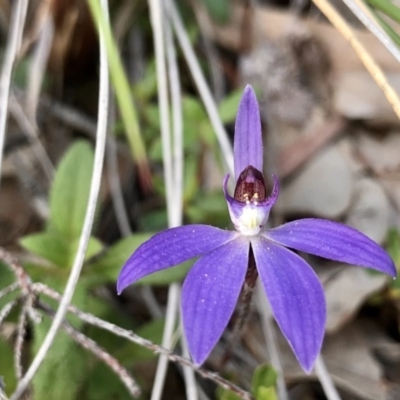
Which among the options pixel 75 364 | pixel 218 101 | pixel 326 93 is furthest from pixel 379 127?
pixel 75 364

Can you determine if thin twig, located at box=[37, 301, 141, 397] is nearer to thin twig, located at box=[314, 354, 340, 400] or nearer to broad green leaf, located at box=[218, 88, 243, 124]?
thin twig, located at box=[314, 354, 340, 400]

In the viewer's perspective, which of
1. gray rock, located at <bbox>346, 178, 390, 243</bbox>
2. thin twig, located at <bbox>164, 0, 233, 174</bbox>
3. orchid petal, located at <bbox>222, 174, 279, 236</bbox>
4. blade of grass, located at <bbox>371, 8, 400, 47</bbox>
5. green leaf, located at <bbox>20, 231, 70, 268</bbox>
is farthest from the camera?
gray rock, located at <bbox>346, 178, 390, 243</bbox>

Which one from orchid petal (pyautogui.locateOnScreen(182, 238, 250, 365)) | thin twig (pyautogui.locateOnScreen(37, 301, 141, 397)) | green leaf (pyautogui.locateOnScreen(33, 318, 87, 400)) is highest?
orchid petal (pyautogui.locateOnScreen(182, 238, 250, 365))

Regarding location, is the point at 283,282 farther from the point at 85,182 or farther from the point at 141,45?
the point at 141,45

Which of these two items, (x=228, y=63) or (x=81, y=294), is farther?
(x=228, y=63)

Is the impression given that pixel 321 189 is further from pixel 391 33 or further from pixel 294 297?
pixel 294 297

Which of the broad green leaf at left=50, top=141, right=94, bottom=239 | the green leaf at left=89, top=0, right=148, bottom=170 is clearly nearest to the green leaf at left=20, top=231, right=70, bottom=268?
the broad green leaf at left=50, top=141, right=94, bottom=239
